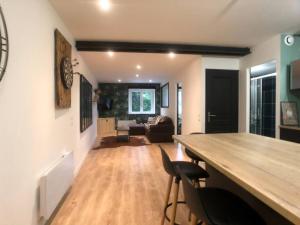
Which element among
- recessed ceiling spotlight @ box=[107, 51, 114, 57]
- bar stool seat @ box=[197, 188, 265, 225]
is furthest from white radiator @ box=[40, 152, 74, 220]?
recessed ceiling spotlight @ box=[107, 51, 114, 57]

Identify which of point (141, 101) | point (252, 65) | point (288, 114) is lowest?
point (288, 114)

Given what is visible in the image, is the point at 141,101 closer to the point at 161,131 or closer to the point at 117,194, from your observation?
the point at 161,131

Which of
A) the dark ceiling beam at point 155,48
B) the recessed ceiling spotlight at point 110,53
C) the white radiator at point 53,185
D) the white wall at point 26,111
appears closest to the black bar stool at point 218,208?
the white wall at point 26,111

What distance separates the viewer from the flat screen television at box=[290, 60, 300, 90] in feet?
11.1

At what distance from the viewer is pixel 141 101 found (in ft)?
35.3

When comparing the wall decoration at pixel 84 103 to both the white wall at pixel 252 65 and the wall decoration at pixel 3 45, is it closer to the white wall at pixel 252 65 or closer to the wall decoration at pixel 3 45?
the wall decoration at pixel 3 45

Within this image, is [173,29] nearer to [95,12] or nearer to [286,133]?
[95,12]

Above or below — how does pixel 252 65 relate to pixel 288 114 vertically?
above

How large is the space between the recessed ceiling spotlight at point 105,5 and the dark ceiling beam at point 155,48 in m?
1.30

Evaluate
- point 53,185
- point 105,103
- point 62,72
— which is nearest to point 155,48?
point 62,72

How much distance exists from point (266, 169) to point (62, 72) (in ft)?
8.57

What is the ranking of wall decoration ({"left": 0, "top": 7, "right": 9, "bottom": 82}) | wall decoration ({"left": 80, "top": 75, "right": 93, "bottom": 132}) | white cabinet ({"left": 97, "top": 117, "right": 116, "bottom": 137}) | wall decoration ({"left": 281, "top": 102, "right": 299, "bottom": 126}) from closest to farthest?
wall decoration ({"left": 0, "top": 7, "right": 9, "bottom": 82}) → wall decoration ({"left": 281, "top": 102, "right": 299, "bottom": 126}) → wall decoration ({"left": 80, "top": 75, "right": 93, "bottom": 132}) → white cabinet ({"left": 97, "top": 117, "right": 116, "bottom": 137})

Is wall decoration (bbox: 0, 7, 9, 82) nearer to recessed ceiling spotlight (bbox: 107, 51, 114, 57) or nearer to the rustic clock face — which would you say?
the rustic clock face

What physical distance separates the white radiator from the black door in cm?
305
